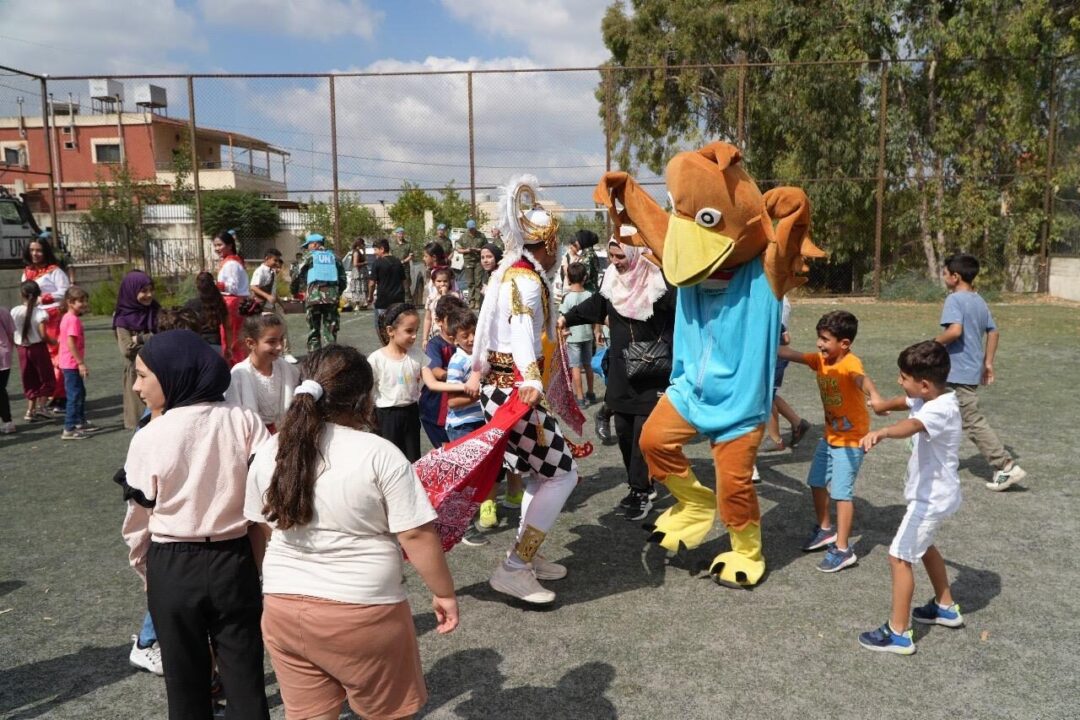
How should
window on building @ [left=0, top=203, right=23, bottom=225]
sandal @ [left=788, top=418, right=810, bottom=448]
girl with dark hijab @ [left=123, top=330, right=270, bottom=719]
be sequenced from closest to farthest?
girl with dark hijab @ [left=123, top=330, right=270, bottom=719] → sandal @ [left=788, top=418, right=810, bottom=448] → window on building @ [left=0, top=203, right=23, bottom=225]

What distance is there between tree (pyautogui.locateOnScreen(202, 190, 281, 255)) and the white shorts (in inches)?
1090

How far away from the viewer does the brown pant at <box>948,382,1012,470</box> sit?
581 centimetres

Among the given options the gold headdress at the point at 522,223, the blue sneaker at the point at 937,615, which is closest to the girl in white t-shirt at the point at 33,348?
the gold headdress at the point at 522,223

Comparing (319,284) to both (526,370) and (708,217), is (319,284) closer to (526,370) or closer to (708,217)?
(526,370)

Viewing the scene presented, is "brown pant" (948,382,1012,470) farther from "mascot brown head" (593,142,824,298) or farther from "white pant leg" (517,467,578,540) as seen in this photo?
"white pant leg" (517,467,578,540)

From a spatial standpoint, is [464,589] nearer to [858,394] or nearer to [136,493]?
[136,493]

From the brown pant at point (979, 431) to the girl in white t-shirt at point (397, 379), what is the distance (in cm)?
383

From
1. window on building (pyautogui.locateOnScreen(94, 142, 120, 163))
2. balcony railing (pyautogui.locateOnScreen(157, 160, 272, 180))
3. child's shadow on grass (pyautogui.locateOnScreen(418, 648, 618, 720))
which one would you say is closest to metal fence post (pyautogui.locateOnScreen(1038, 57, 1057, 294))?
child's shadow on grass (pyautogui.locateOnScreen(418, 648, 618, 720))

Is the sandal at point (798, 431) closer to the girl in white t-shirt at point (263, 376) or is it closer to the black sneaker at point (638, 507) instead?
the black sneaker at point (638, 507)

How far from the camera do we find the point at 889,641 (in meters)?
3.66

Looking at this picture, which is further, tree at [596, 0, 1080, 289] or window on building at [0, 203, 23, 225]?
tree at [596, 0, 1080, 289]

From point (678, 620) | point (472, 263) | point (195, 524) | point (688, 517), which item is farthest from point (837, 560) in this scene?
point (472, 263)

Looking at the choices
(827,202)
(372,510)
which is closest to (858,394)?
(372,510)

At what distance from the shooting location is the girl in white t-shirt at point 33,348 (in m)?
8.48
